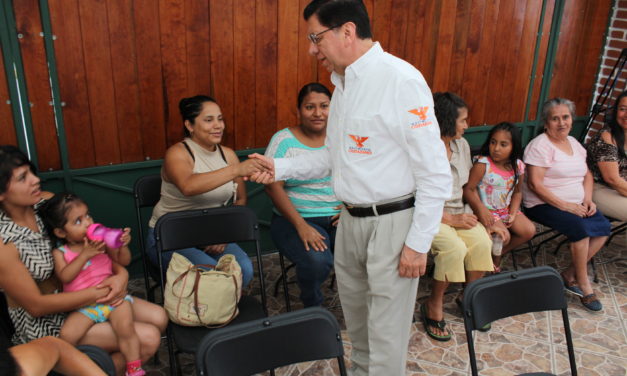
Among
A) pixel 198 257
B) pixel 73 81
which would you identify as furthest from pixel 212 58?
pixel 198 257

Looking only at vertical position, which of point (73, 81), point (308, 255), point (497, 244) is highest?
point (73, 81)

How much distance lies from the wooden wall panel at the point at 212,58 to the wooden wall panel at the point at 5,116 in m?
0.03

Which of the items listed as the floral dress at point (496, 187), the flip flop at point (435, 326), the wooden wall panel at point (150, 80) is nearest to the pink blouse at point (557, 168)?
the floral dress at point (496, 187)

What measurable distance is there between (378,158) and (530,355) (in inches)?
73.3

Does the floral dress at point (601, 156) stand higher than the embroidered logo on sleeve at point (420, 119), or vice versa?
the embroidered logo on sleeve at point (420, 119)

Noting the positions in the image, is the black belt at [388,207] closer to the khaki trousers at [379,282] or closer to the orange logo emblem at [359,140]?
the khaki trousers at [379,282]

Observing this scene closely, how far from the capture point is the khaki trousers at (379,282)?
2.42m

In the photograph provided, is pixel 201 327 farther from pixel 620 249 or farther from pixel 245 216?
pixel 620 249

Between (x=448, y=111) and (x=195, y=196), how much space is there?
1.69m

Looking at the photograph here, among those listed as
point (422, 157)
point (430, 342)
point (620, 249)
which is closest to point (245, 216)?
point (422, 157)

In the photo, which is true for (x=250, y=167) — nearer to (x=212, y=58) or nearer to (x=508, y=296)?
(x=212, y=58)

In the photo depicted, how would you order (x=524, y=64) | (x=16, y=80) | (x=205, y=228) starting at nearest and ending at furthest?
(x=205, y=228) → (x=16, y=80) → (x=524, y=64)

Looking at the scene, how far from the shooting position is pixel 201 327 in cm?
260

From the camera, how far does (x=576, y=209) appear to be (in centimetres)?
405
